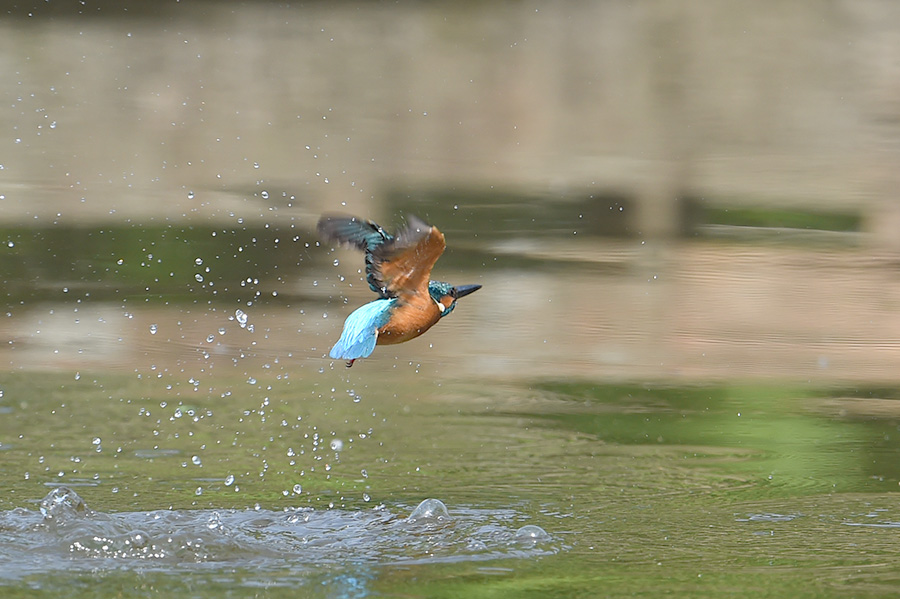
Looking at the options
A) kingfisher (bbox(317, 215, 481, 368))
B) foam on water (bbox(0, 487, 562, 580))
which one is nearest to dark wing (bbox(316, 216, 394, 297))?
kingfisher (bbox(317, 215, 481, 368))

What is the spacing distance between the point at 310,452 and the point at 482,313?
1.42 m

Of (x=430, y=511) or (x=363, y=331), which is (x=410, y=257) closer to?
(x=363, y=331)

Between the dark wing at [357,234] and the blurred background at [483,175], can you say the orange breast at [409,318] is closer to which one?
the dark wing at [357,234]

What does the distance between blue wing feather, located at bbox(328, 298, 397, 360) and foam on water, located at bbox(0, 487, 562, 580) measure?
13.7 inches

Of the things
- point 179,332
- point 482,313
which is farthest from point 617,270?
point 179,332

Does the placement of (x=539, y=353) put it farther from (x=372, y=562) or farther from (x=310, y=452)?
(x=372, y=562)

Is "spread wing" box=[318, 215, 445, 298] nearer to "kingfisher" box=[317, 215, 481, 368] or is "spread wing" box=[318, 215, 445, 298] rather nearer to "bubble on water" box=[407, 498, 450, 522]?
"kingfisher" box=[317, 215, 481, 368]

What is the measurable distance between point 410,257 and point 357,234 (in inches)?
7.3

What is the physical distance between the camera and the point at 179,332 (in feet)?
13.7

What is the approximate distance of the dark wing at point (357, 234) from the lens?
2227mm

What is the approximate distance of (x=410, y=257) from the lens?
6.95 ft

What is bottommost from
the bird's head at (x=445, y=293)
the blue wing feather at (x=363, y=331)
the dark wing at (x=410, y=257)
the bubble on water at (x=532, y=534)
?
the bubble on water at (x=532, y=534)

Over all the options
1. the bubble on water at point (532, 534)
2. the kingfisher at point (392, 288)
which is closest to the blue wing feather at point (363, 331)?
the kingfisher at point (392, 288)

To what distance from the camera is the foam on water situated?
2197 mm
